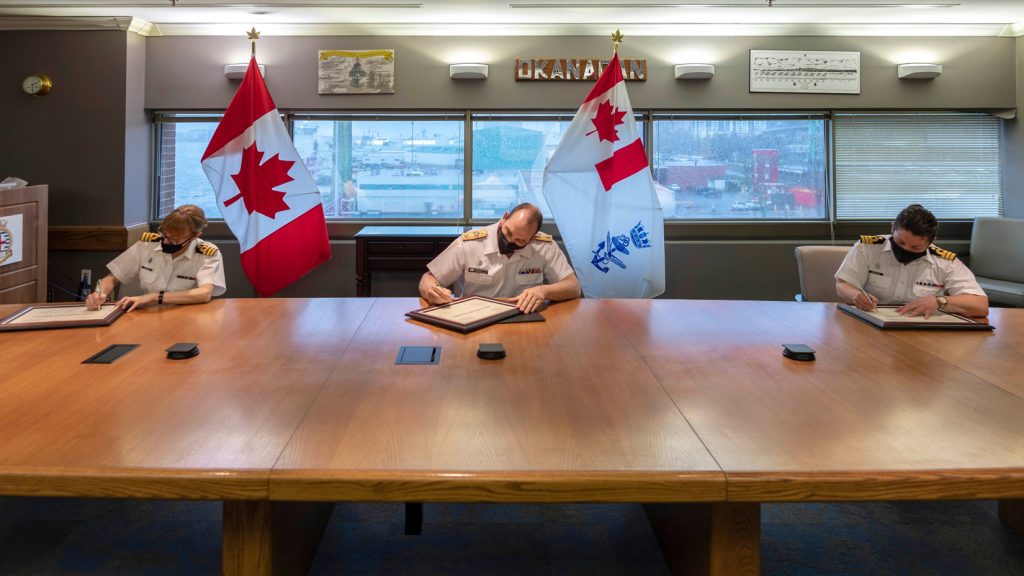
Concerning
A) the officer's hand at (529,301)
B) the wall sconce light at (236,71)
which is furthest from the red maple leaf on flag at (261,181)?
the officer's hand at (529,301)

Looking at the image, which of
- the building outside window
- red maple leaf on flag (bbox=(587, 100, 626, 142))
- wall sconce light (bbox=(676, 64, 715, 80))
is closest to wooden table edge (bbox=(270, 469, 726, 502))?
red maple leaf on flag (bbox=(587, 100, 626, 142))

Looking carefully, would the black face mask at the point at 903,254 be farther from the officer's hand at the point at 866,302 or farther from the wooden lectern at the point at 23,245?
A: the wooden lectern at the point at 23,245

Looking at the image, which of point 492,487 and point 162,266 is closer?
point 492,487

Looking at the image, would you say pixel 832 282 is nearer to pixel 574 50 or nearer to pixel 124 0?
pixel 574 50

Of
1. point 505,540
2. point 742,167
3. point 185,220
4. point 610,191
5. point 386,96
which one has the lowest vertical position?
point 505,540

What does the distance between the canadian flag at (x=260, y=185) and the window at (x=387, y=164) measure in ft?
2.51

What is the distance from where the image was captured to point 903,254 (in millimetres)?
3334

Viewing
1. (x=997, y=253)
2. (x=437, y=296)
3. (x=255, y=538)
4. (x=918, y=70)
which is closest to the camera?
(x=255, y=538)

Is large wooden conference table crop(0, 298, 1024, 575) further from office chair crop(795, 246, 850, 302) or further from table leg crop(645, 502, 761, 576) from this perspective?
office chair crop(795, 246, 850, 302)

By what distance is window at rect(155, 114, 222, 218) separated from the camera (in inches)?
227

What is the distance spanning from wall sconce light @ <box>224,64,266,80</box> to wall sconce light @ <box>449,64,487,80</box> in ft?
4.48

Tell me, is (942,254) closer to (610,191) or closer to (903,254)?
(903,254)

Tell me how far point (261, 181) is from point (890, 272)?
11.8ft

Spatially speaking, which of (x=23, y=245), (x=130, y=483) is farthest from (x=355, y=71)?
(x=130, y=483)
